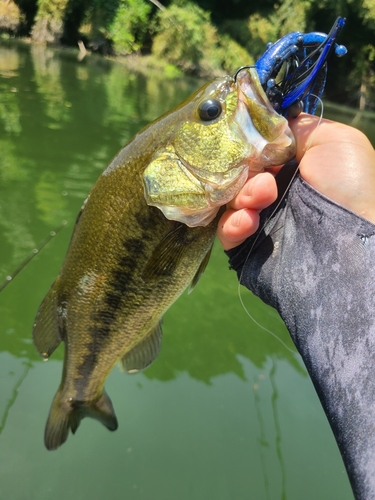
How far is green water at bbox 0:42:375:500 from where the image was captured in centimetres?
255

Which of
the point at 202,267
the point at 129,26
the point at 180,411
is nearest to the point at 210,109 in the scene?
the point at 202,267

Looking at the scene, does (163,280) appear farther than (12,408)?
No

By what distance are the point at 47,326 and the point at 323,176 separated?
56.7 inches

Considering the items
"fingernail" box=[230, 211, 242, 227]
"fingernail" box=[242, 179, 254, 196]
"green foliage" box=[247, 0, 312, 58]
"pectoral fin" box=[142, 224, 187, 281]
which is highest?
"fingernail" box=[242, 179, 254, 196]

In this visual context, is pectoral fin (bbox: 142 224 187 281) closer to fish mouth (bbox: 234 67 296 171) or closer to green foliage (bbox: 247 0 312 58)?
fish mouth (bbox: 234 67 296 171)

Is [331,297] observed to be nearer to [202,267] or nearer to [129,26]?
[202,267]

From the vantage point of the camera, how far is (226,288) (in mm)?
4320

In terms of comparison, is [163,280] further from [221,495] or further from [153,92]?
[153,92]

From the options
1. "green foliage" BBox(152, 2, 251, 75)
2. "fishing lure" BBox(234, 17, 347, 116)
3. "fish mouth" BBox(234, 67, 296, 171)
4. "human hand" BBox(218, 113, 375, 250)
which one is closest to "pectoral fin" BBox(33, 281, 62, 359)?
"human hand" BBox(218, 113, 375, 250)

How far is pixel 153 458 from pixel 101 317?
1286 mm

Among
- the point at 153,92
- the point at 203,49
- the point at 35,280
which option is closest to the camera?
the point at 35,280

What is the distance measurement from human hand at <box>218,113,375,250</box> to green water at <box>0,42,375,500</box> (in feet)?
5.71

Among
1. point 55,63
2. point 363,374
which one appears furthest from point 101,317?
point 55,63

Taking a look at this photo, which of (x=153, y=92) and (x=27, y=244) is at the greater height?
(x=27, y=244)
